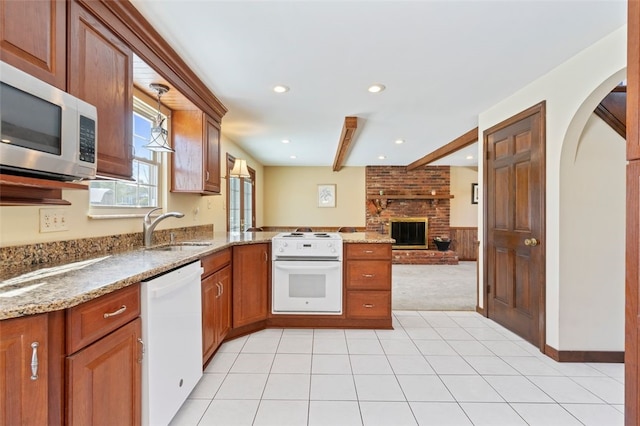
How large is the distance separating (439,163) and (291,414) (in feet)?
21.0

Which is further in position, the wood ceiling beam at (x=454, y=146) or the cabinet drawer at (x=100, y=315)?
the wood ceiling beam at (x=454, y=146)

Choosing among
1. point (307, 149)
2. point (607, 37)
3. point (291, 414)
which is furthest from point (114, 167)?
point (307, 149)

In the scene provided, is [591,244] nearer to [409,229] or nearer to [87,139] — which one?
[87,139]

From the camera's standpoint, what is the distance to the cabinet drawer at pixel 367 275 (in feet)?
9.62

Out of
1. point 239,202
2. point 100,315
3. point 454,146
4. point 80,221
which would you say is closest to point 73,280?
point 100,315

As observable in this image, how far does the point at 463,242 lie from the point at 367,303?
528cm

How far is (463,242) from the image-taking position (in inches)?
286

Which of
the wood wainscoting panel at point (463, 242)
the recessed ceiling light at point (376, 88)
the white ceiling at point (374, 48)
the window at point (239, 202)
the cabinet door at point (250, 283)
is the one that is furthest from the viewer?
the wood wainscoting panel at point (463, 242)

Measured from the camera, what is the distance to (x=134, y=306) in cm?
129

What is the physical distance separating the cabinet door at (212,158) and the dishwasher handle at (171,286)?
50.7 inches

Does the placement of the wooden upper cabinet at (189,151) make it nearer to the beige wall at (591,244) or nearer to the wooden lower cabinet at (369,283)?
the wooden lower cabinet at (369,283)

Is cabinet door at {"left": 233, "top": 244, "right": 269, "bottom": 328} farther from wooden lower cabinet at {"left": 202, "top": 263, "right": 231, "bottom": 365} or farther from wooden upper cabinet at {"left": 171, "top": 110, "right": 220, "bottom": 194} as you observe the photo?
wooden upper cabinet at {"left": 171, "top": 110, "right": 220, "bottom": 194}

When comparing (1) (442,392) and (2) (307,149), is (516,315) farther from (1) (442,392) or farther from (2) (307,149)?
(2) (307,149)

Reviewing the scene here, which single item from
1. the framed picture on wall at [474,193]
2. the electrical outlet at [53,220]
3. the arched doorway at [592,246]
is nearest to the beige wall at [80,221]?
the electrical outlet at [53,220]
